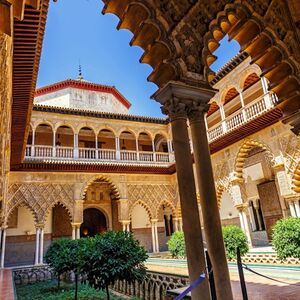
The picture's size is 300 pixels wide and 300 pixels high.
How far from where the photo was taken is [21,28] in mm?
5066

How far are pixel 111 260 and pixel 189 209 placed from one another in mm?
3464

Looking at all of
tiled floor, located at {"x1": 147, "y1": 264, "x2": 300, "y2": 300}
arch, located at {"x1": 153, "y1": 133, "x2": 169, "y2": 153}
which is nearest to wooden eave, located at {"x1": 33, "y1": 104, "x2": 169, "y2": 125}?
arch, located at {"x1": 153, "y1": 133, "x2": 169, "y2": 153}

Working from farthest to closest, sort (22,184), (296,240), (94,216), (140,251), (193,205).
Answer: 1. (94,216)
2. (22,184)
3. (296,240)
4. (140,251)
5. (193,205)

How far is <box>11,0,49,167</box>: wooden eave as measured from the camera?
4.81 metres

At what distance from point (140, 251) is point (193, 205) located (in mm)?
3728

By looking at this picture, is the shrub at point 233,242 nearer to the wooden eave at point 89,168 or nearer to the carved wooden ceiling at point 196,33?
the carved wooden ceiling at point 196,33

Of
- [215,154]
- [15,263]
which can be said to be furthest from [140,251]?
[15,263]

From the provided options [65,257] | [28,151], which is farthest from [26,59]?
[28,151]

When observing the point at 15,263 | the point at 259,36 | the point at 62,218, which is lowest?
the point at 15,263

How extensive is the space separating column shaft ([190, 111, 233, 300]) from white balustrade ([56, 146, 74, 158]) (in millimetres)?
12552

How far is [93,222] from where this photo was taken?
61.1ft

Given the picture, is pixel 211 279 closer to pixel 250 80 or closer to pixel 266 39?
pixel 266 39

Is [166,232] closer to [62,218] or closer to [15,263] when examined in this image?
[62,218]

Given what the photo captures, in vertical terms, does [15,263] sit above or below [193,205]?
below
